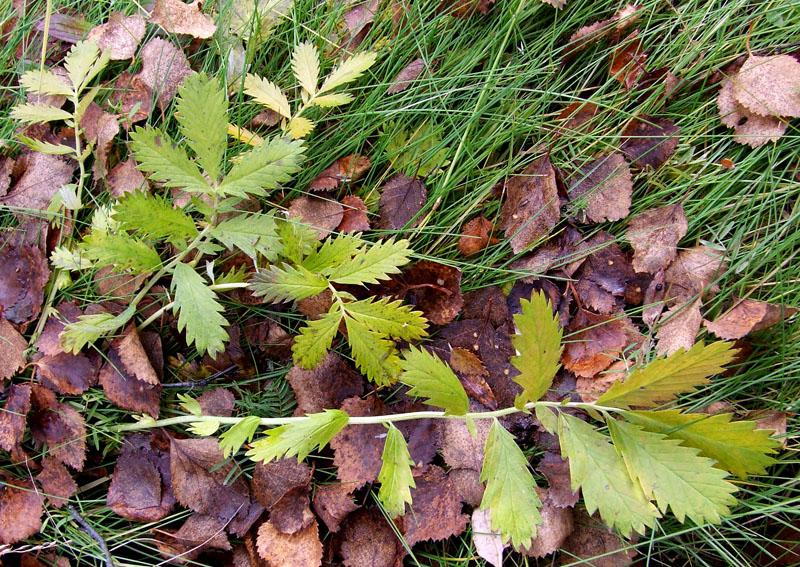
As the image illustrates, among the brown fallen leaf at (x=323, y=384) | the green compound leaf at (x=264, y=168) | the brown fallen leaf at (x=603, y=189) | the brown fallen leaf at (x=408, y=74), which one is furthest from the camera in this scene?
the brown fallen leaf at (x=408, y=74)

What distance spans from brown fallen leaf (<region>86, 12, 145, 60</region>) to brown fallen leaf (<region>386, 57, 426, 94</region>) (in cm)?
95

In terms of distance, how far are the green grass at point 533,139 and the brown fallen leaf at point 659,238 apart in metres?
0.05

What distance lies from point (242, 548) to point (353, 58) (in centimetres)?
163

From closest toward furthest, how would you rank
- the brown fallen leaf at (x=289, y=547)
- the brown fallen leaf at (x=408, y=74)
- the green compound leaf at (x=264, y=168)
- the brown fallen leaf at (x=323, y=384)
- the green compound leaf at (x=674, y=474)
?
the green compound leaf at (x=674, y=474)
the green compound leaf at (x=264, y=168)
the brown fallen leaf at (x=289, y=547)
the brown fallen leaf at (x=323, y=384)
the brown fallen leaf at (x=408, y=74)

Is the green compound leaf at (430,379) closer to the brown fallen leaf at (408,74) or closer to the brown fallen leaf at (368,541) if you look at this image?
the brown fallen leaf at (368,541)

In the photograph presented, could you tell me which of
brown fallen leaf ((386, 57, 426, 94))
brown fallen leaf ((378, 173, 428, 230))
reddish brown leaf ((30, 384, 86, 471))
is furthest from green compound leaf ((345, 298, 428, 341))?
reddish brown leaf ((30, 384, 86, 471))

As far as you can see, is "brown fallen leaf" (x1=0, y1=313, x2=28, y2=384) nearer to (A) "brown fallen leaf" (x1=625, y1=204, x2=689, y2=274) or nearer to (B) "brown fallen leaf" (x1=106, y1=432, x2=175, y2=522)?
(B) "brown fallen leaf" (x1=106, y1=432, x2=175, y2=522)

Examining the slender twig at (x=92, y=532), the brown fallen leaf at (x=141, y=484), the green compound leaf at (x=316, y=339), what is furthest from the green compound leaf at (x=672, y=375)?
the slender twig at (x=92, y=532)

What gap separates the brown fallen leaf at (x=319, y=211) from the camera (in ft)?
6.08

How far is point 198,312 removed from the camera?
1.51 metres

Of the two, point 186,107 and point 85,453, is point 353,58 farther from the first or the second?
point 85,453

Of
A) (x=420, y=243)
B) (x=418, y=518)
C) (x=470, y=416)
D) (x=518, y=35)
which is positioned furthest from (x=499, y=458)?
(x=518, y=35)

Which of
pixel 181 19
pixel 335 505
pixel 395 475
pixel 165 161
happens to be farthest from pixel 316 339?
pixel 181 19

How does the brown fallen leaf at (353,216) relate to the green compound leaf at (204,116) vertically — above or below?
below
